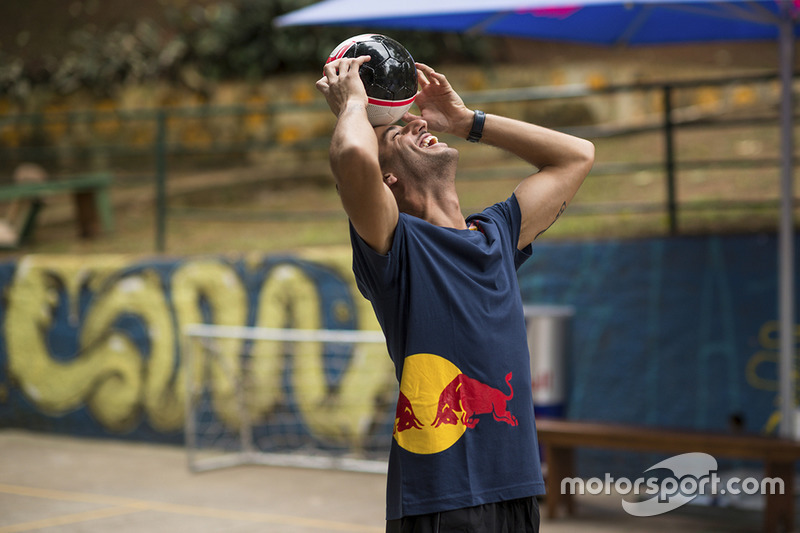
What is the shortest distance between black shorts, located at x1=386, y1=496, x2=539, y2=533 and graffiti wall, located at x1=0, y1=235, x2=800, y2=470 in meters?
3.87

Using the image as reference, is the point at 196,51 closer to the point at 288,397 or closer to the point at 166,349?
the point at 166,349

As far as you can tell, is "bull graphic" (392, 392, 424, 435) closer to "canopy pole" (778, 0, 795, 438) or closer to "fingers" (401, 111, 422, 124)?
"fingers" (401, 111, 422, 124)

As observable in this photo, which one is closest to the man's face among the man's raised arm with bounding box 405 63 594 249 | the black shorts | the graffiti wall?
the man's raised arm with bounding box 405 63 594 249

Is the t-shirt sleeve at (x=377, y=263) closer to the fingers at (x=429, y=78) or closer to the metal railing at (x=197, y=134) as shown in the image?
the fingers at (x=429, y=78)

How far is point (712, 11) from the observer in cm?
530

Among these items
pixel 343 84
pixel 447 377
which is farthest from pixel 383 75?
pixel 447 377

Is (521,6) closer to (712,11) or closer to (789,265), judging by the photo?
(712,11)

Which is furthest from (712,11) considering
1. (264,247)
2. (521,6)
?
(264,247)

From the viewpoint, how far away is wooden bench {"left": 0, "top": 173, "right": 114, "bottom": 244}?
34.1 ft

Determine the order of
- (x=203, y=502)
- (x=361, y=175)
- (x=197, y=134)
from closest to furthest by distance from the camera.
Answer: (x=361, y=175)
(x=203, y=502)
(x=197, y=134)

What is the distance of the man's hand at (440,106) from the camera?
107 inches

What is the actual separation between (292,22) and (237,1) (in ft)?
30.5

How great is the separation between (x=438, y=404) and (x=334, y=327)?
583 centimetres

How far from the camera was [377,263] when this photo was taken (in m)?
2.28
